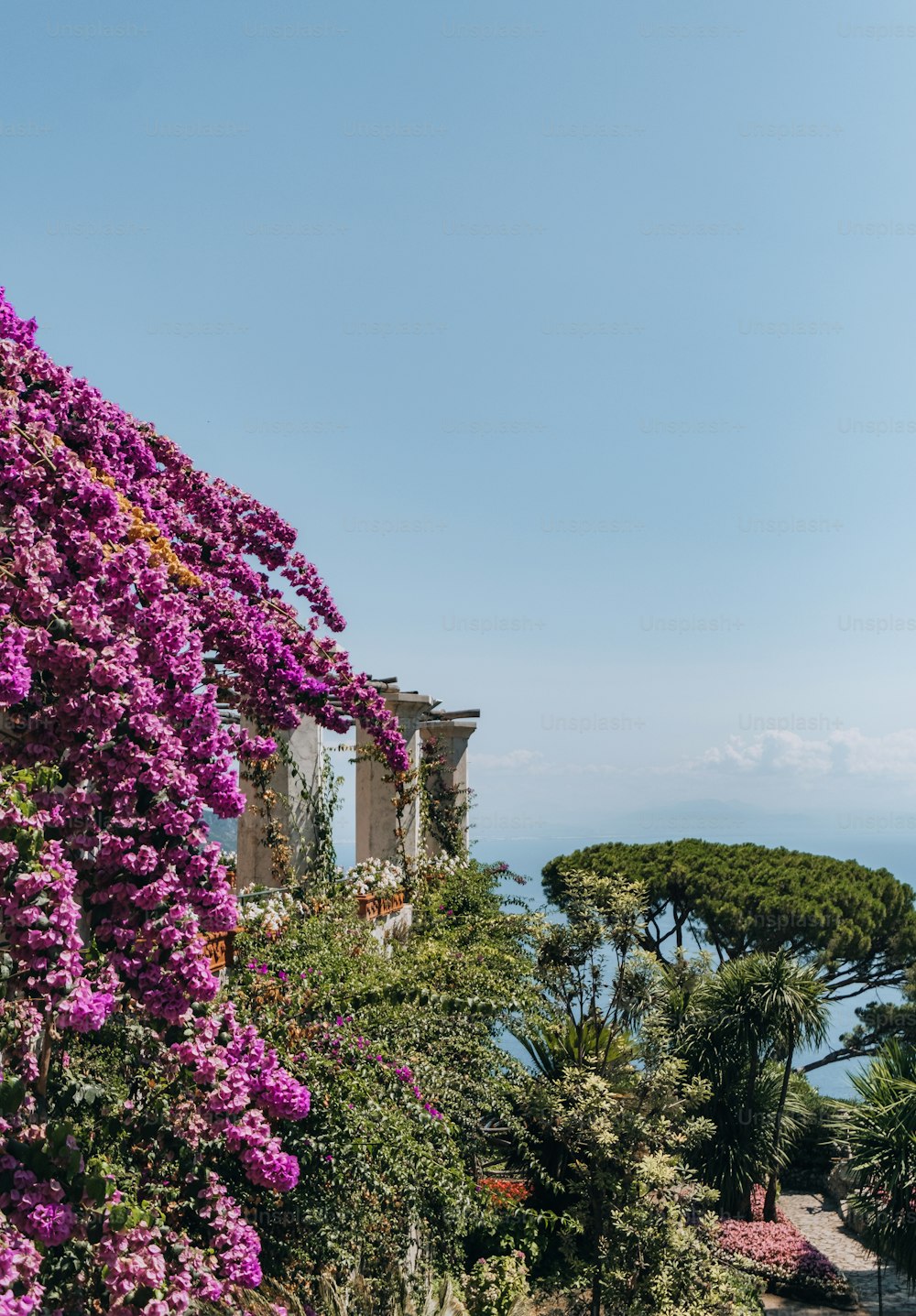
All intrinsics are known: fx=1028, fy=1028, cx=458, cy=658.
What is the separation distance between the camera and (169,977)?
3.91m

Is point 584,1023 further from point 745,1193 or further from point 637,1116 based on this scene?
point 745,1193

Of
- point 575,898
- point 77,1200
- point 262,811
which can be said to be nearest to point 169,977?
point 77,1200

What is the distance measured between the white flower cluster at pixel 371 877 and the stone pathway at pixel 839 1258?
783 cm

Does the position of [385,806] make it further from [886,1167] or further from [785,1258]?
[785,1258]

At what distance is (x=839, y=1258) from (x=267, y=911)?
12.8 meters

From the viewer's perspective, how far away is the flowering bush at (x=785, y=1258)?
14039 mm

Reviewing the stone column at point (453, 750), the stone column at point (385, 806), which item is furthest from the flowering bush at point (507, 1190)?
the stone column at point (453, 750)

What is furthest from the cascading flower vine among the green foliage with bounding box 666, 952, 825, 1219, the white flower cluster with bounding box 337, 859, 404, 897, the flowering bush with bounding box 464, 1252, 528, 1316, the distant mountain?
the green foliage with bounding box 666, 952, 825, 1219

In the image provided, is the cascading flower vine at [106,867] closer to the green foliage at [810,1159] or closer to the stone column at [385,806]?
the stone column at [385,806]

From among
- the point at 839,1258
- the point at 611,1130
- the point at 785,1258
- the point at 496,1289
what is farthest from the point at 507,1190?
the point at 839,1258

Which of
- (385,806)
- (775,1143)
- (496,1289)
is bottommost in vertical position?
(775,1143)

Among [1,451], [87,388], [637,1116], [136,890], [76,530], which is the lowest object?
[637,1116]

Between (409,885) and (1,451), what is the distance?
31.2 ft

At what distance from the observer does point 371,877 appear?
11.9 m
